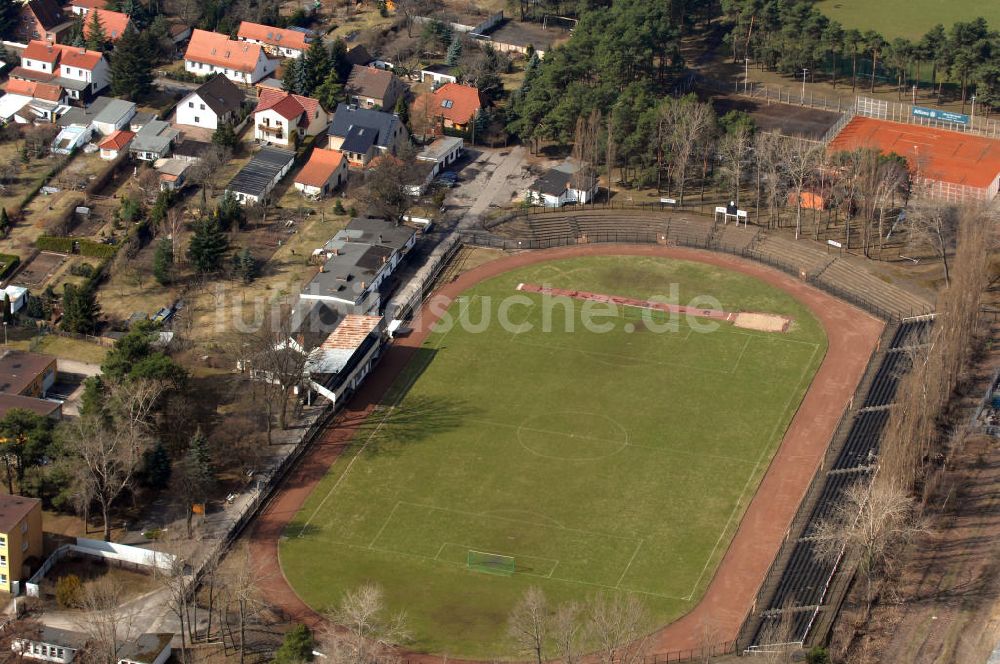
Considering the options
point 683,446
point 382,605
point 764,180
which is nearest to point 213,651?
point 382,605

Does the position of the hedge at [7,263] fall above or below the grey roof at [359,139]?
below

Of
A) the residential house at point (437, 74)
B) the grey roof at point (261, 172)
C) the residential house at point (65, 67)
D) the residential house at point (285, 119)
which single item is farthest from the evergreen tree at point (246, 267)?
the residential house at point (437, 74)

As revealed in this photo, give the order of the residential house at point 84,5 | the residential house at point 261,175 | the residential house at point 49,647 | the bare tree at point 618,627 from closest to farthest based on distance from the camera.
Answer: the bare tree at point 618,627
the residential house at point 49,647
the residential house at point 261,175
the residential house at point 84,5

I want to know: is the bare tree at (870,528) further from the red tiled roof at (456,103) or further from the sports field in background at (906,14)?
the sports field in background at (906,14)

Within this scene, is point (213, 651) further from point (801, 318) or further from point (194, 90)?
point (194, 90)

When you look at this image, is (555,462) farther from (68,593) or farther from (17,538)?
(17,538)
